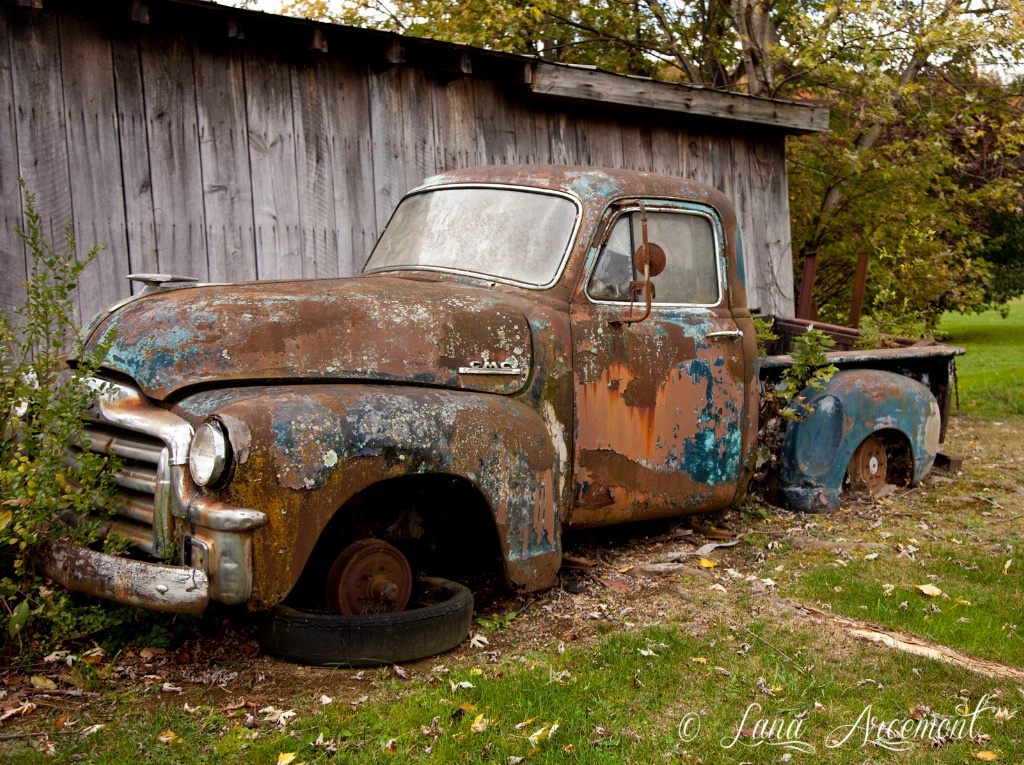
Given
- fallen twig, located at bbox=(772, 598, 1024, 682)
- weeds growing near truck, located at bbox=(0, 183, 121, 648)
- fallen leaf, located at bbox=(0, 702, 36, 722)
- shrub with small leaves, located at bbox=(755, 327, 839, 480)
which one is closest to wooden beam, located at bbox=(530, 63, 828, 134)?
shrub with small leaves, located at bbox=(755, 327, 839, 480)

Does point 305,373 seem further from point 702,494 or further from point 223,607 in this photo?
point 702,494

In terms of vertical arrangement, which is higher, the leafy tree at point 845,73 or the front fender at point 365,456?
the leafy tree at point 845,73

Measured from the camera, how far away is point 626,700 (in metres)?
3.33

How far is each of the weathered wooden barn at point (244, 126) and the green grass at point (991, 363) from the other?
14.1 ft

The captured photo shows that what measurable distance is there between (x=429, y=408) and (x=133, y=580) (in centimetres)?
120

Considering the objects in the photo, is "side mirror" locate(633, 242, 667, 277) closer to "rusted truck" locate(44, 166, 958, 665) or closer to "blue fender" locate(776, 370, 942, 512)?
"rusted truck" locate(44, 166, 958, 665)

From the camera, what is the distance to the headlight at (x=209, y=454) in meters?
3.14

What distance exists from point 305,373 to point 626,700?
1671mm

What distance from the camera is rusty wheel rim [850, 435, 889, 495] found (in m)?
6.31

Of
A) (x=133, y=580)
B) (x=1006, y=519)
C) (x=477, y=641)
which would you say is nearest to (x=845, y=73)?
(x=1006, y=519)

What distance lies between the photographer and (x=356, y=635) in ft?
11.3

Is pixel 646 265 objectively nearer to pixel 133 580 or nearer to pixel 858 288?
pixel 133 580

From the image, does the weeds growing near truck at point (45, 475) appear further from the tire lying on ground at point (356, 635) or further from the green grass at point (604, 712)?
the tire lying on ground at point (356, 635)

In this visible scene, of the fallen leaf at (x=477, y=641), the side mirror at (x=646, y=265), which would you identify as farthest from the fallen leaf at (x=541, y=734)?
the side mirror at (x=646, y=265)
